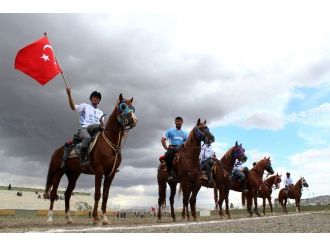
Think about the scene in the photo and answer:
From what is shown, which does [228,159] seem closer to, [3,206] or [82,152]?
[82,152]

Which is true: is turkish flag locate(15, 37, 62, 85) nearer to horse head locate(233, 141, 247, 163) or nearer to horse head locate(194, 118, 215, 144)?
horse head locate(194, 118, 215, 144)

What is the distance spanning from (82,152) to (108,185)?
1.42 m

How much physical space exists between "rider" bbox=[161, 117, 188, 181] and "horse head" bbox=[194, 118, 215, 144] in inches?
46.7

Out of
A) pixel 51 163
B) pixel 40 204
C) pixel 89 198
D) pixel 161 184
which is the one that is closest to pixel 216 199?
pixel 161 184

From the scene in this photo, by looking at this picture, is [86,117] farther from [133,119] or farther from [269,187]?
[269,187]

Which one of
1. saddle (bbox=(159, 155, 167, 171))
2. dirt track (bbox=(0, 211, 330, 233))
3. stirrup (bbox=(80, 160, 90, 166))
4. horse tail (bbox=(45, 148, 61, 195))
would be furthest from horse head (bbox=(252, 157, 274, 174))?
stirrup (bbox=(80, 160, 90, 166))

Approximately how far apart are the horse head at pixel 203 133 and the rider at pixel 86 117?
341 centimetres

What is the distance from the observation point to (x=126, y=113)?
11016 millimetres

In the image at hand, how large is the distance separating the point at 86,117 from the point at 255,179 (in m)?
12.0

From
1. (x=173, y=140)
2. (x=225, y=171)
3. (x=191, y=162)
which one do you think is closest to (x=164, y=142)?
(x=173, y=140)

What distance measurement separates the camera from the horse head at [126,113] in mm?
10984

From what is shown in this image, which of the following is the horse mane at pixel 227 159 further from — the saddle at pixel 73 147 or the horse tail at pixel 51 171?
the horse tail at pixel 51 171

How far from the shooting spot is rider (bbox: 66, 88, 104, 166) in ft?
39.3

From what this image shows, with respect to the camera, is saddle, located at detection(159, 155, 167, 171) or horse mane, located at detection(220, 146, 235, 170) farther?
horse mane, located at detection(220, 146, 235, 170)
